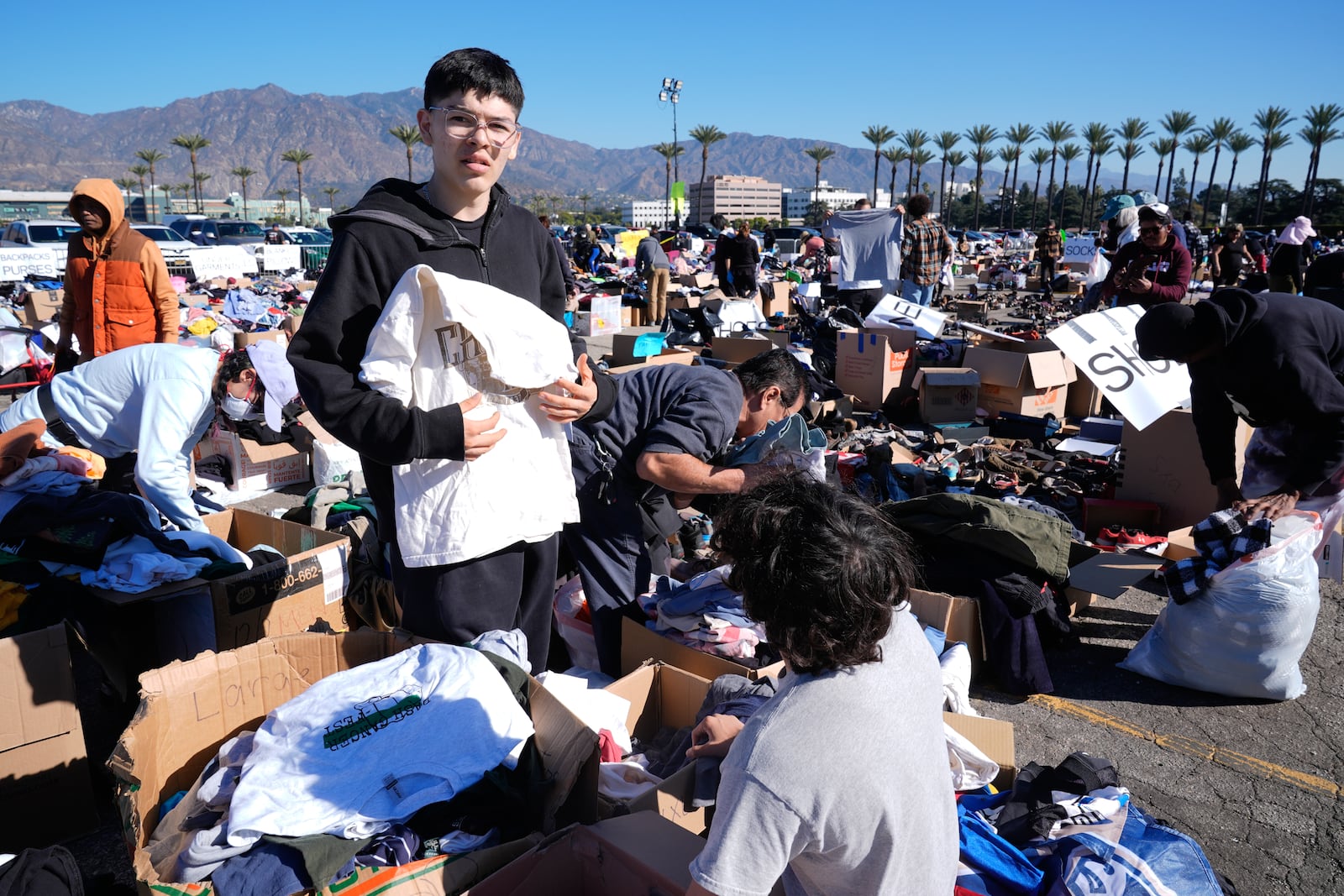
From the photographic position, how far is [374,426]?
174cm

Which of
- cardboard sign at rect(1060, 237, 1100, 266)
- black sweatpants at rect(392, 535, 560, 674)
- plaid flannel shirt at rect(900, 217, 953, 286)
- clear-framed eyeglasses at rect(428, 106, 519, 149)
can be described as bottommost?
black sweatpants at rect(392, 535, 560, 674)

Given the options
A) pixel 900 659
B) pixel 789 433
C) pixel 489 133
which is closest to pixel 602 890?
pixel 900 659

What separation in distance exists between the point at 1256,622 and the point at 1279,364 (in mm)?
939

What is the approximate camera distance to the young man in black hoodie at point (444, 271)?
177cm

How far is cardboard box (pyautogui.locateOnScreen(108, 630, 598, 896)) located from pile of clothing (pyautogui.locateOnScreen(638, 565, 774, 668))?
101 cm

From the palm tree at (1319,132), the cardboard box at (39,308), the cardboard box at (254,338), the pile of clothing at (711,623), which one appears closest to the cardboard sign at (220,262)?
the cardboard box at (39,308)

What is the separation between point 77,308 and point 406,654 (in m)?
3.86

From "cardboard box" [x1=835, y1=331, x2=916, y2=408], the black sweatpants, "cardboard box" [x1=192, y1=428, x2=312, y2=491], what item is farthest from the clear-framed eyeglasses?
"cardboard box" [x1=835, y1=331, x2=916, y2=408]

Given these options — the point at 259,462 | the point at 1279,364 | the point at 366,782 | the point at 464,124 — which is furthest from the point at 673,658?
the point at 259,462

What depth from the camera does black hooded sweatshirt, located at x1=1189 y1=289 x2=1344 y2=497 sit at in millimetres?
3064

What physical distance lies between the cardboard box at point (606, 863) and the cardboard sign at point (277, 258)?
1957 centimetres

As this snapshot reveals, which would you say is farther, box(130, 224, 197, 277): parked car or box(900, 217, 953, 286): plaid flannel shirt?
box(130, 224, 197, 277): parked car

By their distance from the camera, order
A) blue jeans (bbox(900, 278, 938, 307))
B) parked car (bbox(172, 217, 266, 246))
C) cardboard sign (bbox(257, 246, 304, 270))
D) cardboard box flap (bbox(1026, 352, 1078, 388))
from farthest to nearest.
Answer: parked car (bbox(172, 217, 266, 246))
cardboard sign (bbox(257, 246, 304, 270))
blue jeans (bbox(900, 278, 938, 307))
cardboard box flap (bbox(1026, 352, 1078, 388))

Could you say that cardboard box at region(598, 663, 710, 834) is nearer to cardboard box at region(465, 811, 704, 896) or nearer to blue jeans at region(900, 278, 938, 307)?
cardboard box at region(465, 811, 704, 896)
